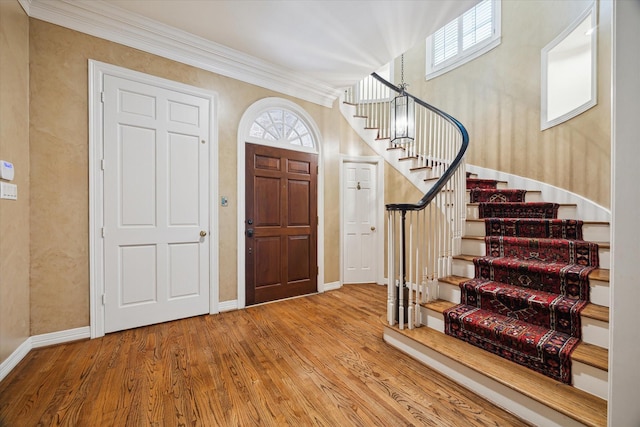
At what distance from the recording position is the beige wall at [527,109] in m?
2.71

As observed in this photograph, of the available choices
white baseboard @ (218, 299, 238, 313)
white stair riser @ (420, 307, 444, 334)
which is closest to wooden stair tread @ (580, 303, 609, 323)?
white stair riser @ (420, 307, 444, 334)

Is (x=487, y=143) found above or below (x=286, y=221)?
above

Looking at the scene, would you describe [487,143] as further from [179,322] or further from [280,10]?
[179,322]

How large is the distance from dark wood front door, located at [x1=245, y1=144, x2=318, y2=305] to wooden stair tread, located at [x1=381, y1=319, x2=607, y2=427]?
186 centimetres

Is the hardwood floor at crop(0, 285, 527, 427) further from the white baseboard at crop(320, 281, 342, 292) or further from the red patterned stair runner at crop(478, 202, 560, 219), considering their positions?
the red patterned stair runner at crop(478, 202, 560, 219)

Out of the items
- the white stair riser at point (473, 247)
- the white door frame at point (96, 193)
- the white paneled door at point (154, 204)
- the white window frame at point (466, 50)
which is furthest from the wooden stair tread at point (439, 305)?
the white window frame at point (466, 50)

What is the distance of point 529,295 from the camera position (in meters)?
1.86

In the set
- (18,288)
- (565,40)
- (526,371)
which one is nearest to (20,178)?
(18,288)

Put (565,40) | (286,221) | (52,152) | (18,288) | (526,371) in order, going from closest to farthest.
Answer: (526,371) < (18,288) < (52,152) < (565,40) < (286,221)

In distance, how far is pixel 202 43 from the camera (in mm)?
2803

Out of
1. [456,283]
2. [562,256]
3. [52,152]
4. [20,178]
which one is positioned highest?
[52,152]

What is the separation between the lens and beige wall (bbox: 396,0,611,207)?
2.71 metres

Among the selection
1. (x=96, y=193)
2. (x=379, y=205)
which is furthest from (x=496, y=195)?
(x=96, y=193)

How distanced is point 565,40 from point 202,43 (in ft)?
13.3
